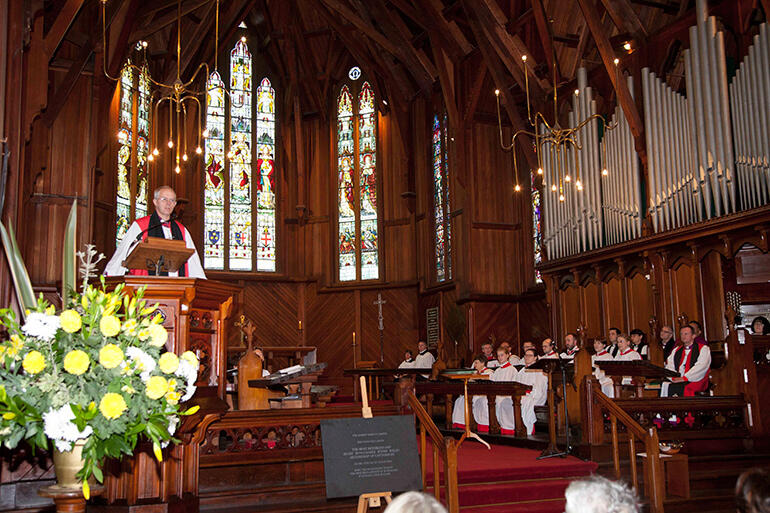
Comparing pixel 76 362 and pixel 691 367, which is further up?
pixel 76 362

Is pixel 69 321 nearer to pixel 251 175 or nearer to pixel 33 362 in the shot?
pixel 33 362

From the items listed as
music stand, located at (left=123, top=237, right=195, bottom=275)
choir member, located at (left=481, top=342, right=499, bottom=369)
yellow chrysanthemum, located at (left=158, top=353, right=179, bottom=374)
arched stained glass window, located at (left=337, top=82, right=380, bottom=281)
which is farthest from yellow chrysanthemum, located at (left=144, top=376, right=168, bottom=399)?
arched stained glass window, located at (left=337, top=82, right=380, bottom=281)

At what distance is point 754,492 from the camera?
2.35m

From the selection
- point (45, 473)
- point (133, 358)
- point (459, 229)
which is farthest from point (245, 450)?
point (459, 229)

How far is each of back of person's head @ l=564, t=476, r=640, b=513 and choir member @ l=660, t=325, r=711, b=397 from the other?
771 centimetres

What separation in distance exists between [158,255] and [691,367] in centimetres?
716

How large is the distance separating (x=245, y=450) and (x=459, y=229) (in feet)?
35.0

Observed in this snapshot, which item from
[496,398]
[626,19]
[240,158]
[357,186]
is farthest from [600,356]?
[240,158]

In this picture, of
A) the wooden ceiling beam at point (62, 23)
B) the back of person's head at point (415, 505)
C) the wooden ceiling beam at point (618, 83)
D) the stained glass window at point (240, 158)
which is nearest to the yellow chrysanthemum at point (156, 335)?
the back of person's head at point (415, 505)

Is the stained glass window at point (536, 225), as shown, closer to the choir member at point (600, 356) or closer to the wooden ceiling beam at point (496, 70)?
the wooden ceiling beam at point (496, 70)

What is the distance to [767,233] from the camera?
32.5 feet

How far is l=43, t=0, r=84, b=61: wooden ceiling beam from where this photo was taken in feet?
36.6

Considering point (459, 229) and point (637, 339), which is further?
point (459, 229)

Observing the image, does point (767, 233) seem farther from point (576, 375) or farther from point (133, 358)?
point (133, 358)
